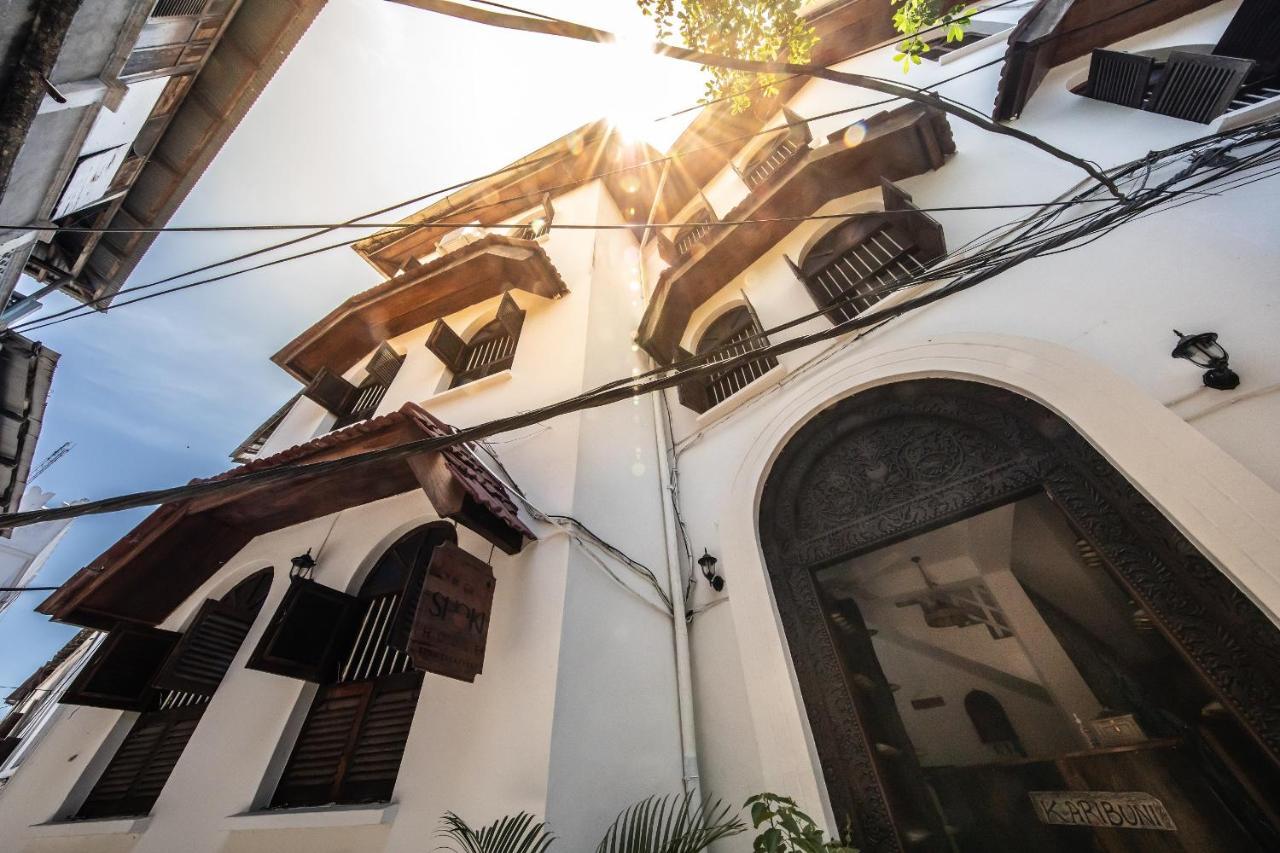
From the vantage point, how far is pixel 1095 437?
9.25 feet

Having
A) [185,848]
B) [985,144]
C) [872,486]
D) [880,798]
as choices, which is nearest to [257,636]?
[185,848]

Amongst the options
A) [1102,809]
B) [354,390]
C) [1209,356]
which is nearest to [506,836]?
[1102,809]

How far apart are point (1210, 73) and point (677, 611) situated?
6660 millimetres

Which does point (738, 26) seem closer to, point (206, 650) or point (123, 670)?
point (206, 650)

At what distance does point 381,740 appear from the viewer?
3.53m

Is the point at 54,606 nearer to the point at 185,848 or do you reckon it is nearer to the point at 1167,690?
the point at 185,848

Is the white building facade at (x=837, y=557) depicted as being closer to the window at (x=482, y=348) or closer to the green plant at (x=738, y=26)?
the window at (x=482, y=348)

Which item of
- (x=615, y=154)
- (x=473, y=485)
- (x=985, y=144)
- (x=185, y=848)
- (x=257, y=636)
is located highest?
(x=615, y=154)

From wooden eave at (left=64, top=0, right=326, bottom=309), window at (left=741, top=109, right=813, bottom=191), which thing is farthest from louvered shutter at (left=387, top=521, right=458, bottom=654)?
window at (left=741, top=109, right=813, bottom=191)

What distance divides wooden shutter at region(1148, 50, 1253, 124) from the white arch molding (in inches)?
116

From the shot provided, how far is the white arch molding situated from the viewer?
2.26m

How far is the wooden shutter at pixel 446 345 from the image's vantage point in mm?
6777

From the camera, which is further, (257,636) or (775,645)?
(257,636)

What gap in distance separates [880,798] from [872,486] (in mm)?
2210
